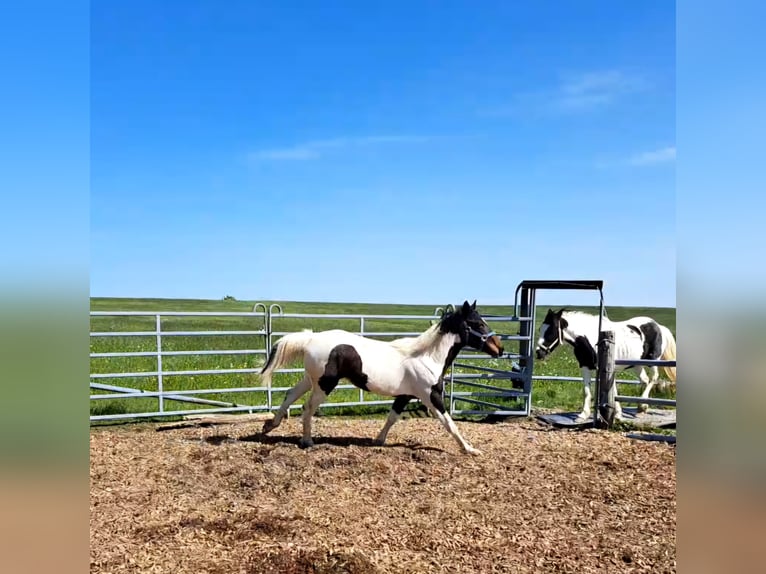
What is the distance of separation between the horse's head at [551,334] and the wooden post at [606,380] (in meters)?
0.97

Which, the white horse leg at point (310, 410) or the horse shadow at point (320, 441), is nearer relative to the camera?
the white horse leg at point (310, 410)

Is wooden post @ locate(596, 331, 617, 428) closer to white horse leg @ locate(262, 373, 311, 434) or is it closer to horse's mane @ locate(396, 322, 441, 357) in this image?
horse's mane @ locate(396, 322, 441, 357)

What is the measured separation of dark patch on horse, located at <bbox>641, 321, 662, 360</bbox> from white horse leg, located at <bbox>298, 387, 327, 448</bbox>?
5.46m

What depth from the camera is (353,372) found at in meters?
5.89

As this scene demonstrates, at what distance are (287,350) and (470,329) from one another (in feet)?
6.57

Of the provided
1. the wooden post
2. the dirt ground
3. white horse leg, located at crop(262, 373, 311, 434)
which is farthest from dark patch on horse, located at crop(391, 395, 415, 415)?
the wooden post

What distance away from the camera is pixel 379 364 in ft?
19.7

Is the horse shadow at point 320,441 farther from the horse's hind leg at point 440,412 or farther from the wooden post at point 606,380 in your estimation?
the wooden post at point 606,380

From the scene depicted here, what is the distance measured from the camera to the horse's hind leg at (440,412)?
583cm

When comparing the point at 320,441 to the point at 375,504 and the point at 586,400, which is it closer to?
the point at 375,504

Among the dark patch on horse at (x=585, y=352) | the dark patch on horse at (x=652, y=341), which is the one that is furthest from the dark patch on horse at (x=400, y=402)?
the dark patch on horse at (x=652, y=341)
